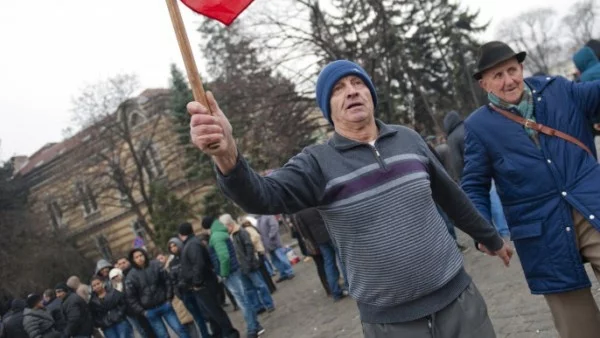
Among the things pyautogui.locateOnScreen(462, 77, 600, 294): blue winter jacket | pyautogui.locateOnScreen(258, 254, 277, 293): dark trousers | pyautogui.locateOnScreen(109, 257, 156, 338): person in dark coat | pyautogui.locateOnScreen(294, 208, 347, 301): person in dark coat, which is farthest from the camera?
pyautogui.locateOnScreen(258, 254, 277, 293): dark trousers

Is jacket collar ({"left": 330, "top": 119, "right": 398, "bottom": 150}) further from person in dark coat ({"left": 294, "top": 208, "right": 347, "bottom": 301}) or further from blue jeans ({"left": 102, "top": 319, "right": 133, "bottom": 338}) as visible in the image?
blue jeans ({"left": 102, "top": 319, "right": 133, "bottom": 338})

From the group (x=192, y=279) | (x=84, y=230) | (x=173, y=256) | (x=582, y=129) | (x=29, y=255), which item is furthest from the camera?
(x=84, y=230)

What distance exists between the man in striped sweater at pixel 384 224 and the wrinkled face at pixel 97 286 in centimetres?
798

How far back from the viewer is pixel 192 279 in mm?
8062

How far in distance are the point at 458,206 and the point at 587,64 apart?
3.42m

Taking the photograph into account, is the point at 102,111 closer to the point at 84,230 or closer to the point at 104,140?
the point at 104,140

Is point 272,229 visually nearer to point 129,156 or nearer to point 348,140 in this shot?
point 348,140

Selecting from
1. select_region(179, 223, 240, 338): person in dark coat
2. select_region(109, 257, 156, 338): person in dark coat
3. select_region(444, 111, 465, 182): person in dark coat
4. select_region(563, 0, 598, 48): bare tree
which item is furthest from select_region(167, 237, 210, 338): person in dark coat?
select_region(563, 0, 598, 48): bare tree

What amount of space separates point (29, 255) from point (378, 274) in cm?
2945

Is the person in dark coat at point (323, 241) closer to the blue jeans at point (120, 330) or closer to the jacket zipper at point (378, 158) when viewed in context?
the blue jeans at point (120, 330)

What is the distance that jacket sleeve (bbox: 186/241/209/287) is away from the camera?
8.00 meters

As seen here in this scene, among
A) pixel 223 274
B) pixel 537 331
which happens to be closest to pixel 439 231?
pixel 537 331

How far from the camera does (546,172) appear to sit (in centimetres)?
311

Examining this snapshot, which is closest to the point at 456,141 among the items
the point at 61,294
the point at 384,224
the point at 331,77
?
the point at 331,77
